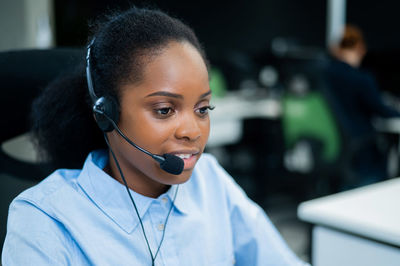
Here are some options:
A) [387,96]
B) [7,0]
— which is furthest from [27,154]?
[387,96]

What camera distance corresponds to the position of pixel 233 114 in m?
3.09

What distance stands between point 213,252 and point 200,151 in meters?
0.20

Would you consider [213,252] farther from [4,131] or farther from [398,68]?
[398,68]

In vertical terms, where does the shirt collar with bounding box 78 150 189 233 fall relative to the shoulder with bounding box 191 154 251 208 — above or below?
above

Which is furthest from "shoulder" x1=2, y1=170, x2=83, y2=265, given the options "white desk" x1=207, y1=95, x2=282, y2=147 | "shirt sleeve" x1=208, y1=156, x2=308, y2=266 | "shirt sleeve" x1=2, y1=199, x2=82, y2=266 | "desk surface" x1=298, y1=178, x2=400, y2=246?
"white desk" x1=207, y1=95, x2=282, y2=147

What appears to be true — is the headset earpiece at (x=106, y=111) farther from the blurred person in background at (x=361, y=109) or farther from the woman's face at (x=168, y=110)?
the blurred person in background at (x=361, y=109)

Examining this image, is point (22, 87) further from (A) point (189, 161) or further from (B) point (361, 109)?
(B) point (361, 109)

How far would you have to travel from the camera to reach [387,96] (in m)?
3.50

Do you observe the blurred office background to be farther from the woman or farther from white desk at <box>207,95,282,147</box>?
the woman

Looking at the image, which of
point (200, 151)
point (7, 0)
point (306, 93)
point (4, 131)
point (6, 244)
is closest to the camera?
point (6, 244)

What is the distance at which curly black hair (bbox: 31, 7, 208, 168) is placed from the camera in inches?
29.6

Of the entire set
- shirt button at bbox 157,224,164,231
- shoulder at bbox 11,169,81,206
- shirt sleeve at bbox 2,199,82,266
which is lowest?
shirt button at bbox 157,224,164,231

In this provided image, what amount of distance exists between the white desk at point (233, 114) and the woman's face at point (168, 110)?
210 cm

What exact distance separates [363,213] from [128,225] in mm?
603
